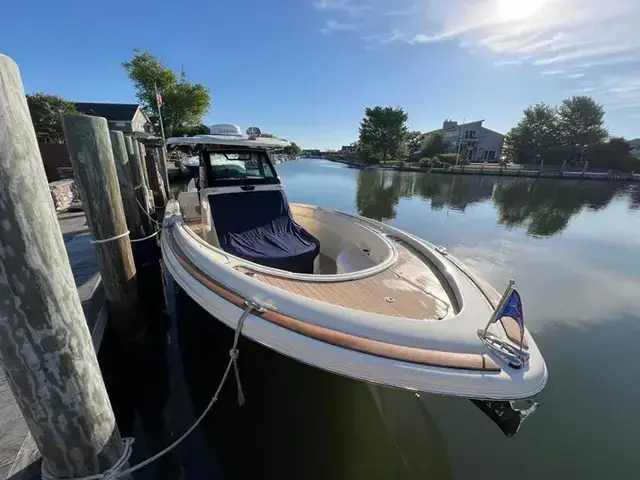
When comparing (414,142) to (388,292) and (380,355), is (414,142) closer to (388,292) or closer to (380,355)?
(388,292)

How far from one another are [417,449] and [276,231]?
312 centimetres

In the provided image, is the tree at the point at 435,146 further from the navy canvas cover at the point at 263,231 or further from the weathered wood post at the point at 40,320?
the weathered wood post at the point at 40,320

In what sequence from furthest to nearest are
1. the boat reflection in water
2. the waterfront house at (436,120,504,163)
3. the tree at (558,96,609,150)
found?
the waterfront house at (436,120,504,163) → the tree at (558,96,609,150) → the boat reflection in water

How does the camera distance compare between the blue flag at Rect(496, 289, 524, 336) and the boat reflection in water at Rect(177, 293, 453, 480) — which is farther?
the boat reflection in water at Rect(177, 293, 453, 480)

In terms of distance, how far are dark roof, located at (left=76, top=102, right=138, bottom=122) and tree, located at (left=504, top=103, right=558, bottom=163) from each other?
55485 mm

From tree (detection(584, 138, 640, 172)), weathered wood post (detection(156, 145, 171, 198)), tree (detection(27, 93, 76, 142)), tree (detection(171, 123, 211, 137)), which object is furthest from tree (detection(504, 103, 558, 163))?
tree (detection(27, 93, 76, 142))

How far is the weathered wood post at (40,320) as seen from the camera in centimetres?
129

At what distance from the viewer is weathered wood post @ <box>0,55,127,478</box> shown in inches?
50.8

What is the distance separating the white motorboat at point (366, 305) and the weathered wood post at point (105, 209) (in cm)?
57

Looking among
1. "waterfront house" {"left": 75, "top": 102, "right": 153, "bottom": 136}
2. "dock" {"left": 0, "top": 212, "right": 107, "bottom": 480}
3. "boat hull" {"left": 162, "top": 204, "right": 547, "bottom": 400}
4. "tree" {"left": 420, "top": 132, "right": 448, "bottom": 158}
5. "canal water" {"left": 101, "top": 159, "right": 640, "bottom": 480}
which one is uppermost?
"waterfront house" {"left": 75, "top": 102, "right": 153, "bottom": 136}

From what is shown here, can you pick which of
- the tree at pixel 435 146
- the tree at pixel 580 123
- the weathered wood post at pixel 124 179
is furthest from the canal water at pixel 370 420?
the tree at pixel 580 123

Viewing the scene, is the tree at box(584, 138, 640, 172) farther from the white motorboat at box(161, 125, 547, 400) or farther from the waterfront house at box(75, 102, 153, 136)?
the waterfront house at box(75, 102, 153, 136)

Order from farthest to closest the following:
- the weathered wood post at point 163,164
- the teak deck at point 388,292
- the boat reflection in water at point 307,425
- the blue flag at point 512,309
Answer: the weathered wood post at point 163,164 < the boat reflection in water at point 307,425 < the teak deck at point 388,292 < the blue flag at point 512,309

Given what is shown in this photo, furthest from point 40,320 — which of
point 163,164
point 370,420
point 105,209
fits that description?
point 163,164
